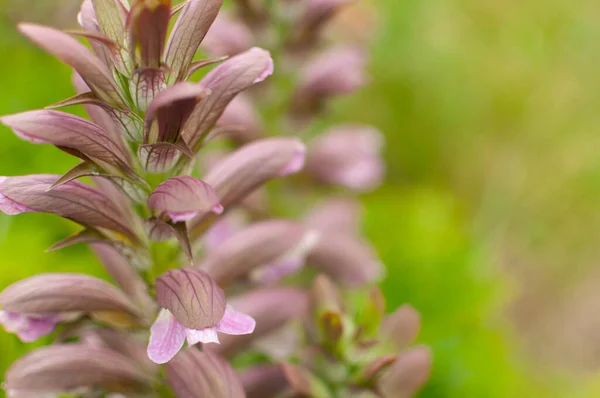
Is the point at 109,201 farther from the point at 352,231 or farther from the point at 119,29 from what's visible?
the point at 352,231

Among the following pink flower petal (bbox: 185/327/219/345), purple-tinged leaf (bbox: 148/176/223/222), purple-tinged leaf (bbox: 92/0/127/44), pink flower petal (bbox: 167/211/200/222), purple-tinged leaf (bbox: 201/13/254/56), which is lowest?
pink flower petal (bbox: 185/327/219/345)

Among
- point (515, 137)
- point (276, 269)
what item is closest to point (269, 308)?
point (276, 269)

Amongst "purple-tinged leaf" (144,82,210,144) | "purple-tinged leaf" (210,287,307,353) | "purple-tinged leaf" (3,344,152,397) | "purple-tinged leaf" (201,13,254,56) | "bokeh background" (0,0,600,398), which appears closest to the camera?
"purple-tinged leaf" (144,82,210,144)

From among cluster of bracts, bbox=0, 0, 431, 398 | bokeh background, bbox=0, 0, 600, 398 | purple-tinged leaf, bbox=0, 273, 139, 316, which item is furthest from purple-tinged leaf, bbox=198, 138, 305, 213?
bokeh background, bbox=0, 0, 600, 398

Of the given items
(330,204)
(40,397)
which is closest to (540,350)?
(330,204)

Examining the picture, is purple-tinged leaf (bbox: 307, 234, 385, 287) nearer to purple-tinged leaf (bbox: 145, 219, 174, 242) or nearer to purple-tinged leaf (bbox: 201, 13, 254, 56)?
purple-tinged leaf (bbox: 201, 13, 254, 56)

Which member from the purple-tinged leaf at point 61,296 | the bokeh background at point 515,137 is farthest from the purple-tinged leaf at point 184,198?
the bokeh background at point 515,137
